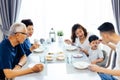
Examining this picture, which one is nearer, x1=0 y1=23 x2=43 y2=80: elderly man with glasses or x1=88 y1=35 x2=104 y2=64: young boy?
x1=0 y1=23 x2=43 y2=80: elderly man with glasses

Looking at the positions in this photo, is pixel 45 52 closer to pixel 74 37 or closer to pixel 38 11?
pixel 74 37

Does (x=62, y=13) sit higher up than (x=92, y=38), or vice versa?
(x=62, y=13)

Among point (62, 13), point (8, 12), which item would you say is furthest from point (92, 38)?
point (8, 12)

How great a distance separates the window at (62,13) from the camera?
143 inches

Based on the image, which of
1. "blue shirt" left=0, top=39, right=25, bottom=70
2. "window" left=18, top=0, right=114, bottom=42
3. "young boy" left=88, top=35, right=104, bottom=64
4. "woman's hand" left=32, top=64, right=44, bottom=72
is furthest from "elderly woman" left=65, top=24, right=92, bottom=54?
"blue shirt" left=0, top=39, right=25, bottom=70

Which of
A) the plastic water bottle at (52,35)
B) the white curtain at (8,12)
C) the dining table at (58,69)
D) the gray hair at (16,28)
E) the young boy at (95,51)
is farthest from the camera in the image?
the white curtain at (8,12)

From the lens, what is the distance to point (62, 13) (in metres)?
3.66

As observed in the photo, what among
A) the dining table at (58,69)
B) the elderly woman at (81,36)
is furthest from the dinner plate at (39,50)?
the elderly woman at (81,36)

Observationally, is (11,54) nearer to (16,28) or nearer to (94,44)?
(16,28)

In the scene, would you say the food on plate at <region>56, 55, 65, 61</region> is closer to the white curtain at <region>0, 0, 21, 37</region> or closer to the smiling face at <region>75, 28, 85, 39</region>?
the smiling face at <region>75, 28, 85, 39</region>

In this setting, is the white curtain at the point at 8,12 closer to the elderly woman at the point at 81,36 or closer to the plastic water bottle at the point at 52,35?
the plastic water bottle at the point at 52,35

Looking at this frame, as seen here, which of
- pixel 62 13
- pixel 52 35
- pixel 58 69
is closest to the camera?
pixel 58 69

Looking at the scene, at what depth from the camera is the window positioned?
11.9 feet

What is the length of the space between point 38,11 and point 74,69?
1875mm
